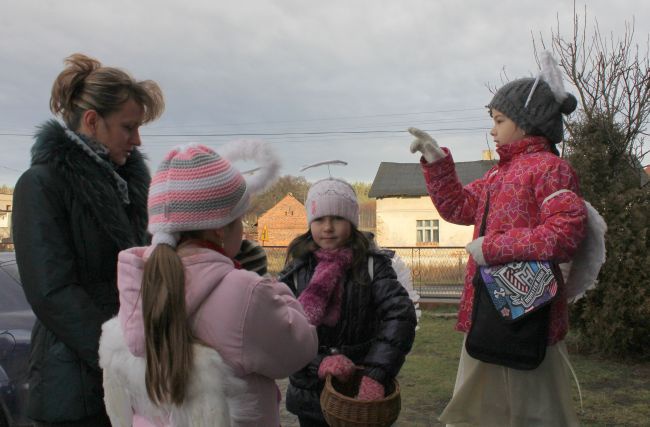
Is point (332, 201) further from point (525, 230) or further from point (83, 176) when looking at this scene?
point (83, 176)

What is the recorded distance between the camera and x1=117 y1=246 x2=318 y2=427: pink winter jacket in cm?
162

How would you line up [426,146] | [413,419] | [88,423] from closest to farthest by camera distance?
1. [88,423]
2. [426,146]
3. [413,419]

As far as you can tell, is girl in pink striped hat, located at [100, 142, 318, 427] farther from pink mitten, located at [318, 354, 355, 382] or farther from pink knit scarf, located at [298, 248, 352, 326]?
pink knit scarf, located at [298, 248, 352, 326]

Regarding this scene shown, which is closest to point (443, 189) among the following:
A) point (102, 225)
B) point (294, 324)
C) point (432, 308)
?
point (294, 324)

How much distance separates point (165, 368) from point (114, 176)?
855mm

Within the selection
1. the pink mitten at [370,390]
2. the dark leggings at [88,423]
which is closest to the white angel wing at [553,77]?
the pink mitten at [370,390]

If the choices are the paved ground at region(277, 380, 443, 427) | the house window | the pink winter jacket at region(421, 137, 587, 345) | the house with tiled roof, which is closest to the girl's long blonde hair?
the pink winter jacket at region(421, 137, 587, 345)

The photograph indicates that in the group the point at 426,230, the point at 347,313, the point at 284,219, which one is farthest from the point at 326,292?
the point at 284,219

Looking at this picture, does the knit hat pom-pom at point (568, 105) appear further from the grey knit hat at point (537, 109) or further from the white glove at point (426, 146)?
the white glove at point (426, 146)

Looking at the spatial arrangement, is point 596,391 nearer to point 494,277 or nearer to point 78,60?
Result: point 494,277

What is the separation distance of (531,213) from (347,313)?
35.2 inches

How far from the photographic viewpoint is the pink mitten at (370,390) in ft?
7.88

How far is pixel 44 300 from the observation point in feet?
6.19

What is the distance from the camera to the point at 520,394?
2418 millimetres
